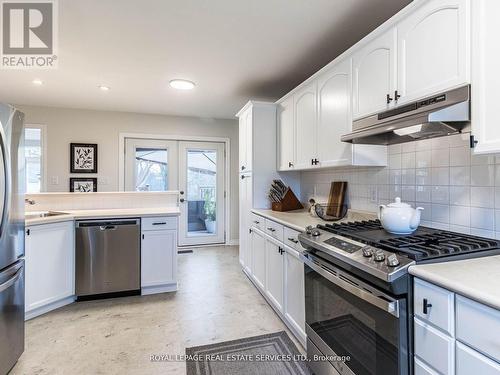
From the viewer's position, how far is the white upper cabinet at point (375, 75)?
162 cm

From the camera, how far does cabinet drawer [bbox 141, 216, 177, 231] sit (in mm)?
2887

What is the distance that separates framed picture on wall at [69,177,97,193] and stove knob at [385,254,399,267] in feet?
15.3

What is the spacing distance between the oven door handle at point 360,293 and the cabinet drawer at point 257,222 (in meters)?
1.03

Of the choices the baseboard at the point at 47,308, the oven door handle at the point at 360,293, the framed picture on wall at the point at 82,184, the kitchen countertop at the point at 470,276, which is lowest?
the baseboard at the point at 47,308

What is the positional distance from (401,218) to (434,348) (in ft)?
2.28

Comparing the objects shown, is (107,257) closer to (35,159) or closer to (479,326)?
(35,159)

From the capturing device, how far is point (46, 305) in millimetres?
2516

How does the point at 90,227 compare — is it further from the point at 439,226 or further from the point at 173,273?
the point at 439,226

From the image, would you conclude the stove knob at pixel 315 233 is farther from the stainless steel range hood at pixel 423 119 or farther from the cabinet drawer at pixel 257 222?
the cabinet drawer at pixel 257 222

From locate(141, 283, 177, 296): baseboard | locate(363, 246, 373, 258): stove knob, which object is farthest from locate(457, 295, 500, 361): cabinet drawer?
locate(141, 283, 177, 296): baseboard

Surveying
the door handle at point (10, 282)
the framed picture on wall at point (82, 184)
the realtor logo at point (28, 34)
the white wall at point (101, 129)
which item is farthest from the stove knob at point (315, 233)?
the framed picture on wall at point (82, 184)

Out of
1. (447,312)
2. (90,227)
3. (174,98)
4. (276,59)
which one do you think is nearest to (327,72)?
(276,59)

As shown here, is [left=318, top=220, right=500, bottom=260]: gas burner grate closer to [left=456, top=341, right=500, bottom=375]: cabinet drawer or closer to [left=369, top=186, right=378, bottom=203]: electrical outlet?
[left=456, top=341, right=500, bottom=375]: cabinet drawer

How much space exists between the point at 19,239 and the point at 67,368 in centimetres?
90
